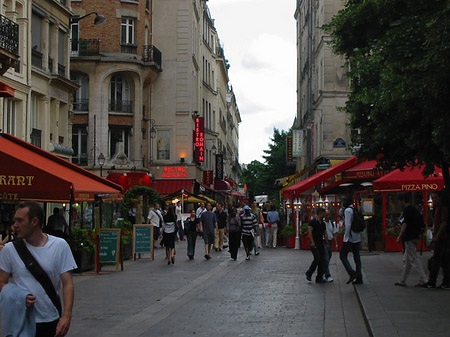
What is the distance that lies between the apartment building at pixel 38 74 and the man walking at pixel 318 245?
10807 millimetres

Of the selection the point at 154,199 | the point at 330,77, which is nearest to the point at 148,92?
the point at 330,77

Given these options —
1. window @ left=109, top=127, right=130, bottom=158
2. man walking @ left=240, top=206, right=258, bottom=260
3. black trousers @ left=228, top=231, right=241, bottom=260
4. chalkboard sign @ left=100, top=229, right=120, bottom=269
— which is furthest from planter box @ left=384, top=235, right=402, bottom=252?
window @ left=109, top=127, right=130, bottom=158

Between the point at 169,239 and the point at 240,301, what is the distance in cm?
969

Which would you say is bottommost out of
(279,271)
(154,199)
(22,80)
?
(279,271)

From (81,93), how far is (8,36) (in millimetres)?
25078

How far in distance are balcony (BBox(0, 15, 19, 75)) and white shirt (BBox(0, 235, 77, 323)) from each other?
686 inches

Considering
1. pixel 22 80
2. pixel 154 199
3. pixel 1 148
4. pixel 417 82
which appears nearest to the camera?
pixel 417 82

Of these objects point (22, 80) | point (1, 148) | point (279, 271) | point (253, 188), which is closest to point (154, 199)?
point (22, 80)

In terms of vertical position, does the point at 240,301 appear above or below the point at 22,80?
below

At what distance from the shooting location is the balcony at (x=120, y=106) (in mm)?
48469

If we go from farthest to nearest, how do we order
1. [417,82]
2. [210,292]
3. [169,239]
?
[169,239] < [210,292] < [417,82]

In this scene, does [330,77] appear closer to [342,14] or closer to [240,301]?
[342,14]

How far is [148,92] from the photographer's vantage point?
52312 mm

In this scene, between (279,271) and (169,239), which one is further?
(169,239)
